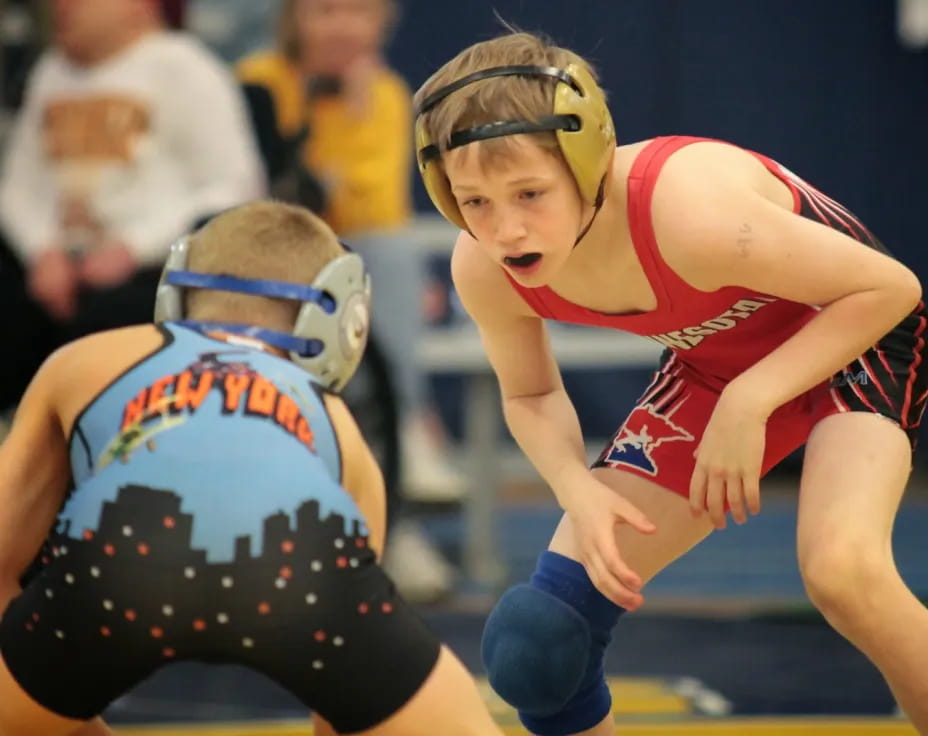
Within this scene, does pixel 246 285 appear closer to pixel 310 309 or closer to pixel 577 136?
pixel 310 309

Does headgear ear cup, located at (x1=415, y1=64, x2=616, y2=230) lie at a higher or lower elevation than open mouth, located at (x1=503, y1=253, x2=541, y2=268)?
higher

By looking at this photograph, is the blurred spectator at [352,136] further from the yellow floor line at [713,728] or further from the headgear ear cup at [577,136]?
the headgear ear cup at [577,136]

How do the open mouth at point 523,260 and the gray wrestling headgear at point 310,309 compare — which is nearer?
the open mouth at point 523,260

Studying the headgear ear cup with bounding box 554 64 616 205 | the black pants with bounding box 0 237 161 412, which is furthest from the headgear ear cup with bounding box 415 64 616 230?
the black pants with bounding box 0 237 161 412

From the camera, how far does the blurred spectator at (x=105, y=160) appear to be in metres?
5.20

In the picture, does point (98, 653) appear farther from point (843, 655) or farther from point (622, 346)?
point (622, 346)

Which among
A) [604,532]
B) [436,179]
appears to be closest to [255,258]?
[436,179]

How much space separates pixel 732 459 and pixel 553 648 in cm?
49

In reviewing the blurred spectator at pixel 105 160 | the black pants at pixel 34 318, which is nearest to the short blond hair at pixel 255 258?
the black pants at pixel 34 318

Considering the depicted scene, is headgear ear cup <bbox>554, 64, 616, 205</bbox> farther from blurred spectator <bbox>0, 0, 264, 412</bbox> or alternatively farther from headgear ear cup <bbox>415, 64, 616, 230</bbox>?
blurred spectator <bbox>0, 0, 264, 412</bbox>

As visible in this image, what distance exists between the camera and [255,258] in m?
2.84

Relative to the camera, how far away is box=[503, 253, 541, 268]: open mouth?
2713 mm

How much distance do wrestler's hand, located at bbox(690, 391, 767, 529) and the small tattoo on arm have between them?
238 millimetres

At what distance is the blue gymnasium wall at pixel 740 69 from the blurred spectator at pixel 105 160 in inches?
132
